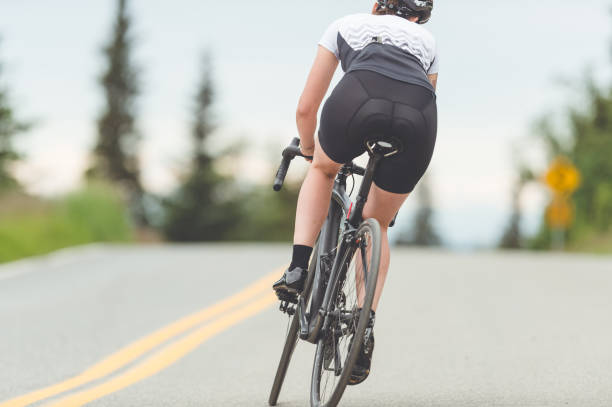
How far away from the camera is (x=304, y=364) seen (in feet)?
20.0

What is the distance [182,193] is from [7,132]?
176ft

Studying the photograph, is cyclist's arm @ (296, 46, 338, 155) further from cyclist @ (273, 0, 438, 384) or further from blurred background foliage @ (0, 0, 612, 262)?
blurred background foliage @ (0, 0, 612, 262)

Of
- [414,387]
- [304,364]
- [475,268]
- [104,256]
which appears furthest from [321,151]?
[104,256]

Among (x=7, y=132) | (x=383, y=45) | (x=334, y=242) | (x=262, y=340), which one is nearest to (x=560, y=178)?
(x=7, y=132)

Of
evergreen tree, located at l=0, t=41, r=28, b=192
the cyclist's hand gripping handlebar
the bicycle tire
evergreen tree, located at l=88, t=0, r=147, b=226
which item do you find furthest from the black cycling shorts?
evergreen tree, located at l=88, t=0, r=147, b=226

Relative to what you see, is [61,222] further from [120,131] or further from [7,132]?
[120,131]

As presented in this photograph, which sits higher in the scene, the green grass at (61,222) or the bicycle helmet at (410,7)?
the bicycle helmet at (410,7)

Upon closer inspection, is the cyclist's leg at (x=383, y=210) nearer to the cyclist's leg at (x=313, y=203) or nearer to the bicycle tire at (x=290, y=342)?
the cyclist's leg at (x=313, y=203)

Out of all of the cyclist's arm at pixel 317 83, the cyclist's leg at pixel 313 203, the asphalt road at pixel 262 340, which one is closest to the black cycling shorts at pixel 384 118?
the cyclist's arm at pixel 317 83

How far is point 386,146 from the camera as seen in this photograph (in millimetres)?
3959

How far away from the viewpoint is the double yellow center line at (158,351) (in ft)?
16.5

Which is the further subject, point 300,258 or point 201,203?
point 201,203

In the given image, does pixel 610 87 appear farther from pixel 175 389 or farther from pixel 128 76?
pixel 175 389

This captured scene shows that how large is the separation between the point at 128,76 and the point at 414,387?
67.9m
